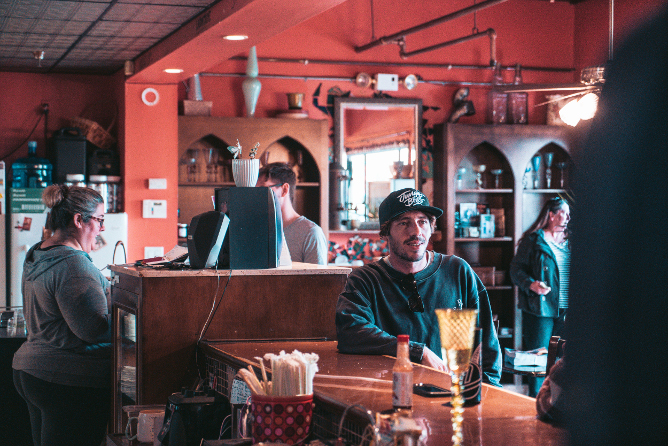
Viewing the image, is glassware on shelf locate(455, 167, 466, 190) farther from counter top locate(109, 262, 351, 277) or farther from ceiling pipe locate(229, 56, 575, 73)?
counter top locate(109, 262, 351, 277)

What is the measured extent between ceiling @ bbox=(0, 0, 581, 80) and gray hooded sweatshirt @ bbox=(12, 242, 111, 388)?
5.08ft

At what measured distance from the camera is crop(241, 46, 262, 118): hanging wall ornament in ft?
20.5

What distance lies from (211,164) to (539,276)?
2.93 metres

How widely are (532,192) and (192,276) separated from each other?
4.82 m

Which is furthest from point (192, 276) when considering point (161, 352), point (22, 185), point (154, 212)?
point (22, 185)

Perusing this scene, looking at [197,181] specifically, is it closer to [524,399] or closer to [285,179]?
[285,179]

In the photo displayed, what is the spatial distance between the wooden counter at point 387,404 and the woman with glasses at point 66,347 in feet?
2.65

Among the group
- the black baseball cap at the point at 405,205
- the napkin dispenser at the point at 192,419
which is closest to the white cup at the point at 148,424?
the napkin dispenser at the point at 192,419

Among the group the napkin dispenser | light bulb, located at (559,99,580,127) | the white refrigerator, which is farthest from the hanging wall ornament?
the napkin dispenser

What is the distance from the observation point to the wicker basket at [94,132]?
608 cm

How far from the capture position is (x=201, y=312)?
283cm

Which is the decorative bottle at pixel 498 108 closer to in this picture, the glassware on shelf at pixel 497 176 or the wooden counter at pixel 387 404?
the glassware on shelf at pixel 497 176

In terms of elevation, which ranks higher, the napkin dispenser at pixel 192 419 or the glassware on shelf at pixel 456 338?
the glassware on shelf at pixel 456 338

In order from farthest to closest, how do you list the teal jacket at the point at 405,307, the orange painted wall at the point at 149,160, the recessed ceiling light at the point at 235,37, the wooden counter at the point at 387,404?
1. the orange painted wall at the point at 149,160
2. the recessed ceiling light at the point at 235,37
3. the teal jacket at the point at 405,307
4. the wooden counter at the point at 387,404
